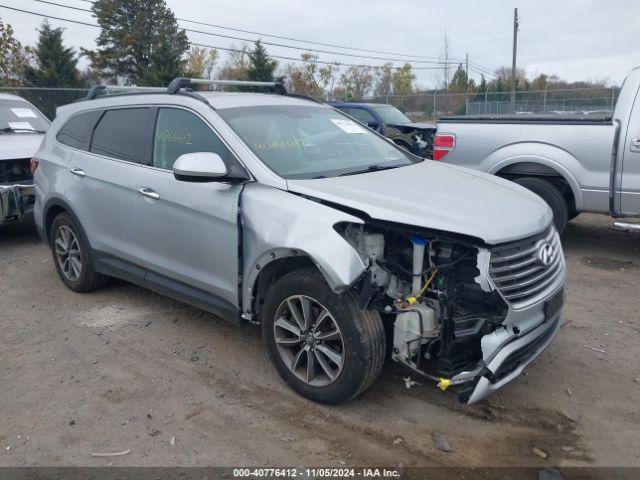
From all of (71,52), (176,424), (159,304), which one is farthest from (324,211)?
(71,52)

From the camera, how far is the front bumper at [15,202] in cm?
686

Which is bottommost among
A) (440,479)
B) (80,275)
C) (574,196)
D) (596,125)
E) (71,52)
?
(440,479)

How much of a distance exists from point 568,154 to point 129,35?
129 ft

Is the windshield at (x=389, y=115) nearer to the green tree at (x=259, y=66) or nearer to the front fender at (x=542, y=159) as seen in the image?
the front fender at (x=542, y=159)

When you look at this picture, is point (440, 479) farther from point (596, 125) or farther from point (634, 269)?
point (596, 125)

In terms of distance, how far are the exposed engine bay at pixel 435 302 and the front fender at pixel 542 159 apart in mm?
3839

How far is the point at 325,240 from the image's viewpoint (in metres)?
3.22

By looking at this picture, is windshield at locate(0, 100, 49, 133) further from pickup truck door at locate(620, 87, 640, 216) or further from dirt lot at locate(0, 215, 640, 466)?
pickup truck door at locate(620, 87, 640, 216)

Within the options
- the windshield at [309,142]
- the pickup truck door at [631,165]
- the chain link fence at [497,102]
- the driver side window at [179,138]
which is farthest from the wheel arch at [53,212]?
the chain link fence at [497,102]

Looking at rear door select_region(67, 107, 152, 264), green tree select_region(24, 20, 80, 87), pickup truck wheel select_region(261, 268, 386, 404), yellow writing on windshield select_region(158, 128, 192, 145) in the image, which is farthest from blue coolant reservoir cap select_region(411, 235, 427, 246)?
green tree select_region(24, 20, 80, 87)

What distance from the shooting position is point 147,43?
40781 millimetres

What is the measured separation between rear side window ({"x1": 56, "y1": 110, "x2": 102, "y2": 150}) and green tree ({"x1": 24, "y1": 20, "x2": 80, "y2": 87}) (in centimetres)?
3282

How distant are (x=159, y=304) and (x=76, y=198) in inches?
46.9

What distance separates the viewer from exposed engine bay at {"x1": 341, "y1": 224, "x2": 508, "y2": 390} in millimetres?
3104
